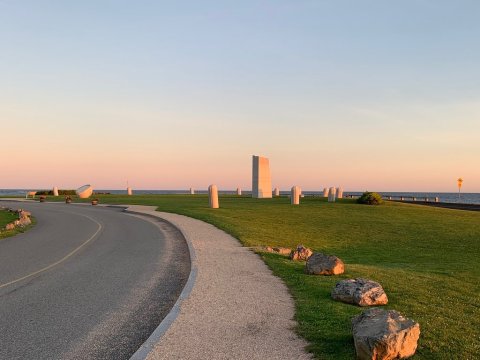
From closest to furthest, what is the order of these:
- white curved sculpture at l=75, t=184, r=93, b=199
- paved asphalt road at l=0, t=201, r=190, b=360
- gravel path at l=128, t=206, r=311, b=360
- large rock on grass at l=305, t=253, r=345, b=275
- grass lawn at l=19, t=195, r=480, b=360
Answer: gravel path at l=128, t=206, r=311, b=360, grass lawn at l=19, t=195, r=480, b=360, paved asphalt road at l=0, t=201, r=190, b=360, large rock on grass at l=305, t=253, r=345, b=275, white curved sculpture at l=75, t=184, r=93, b=199

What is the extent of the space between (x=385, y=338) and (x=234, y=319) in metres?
2.74

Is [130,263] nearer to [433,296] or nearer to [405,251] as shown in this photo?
[433,296]

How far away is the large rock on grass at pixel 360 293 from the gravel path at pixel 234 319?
104 centimetres

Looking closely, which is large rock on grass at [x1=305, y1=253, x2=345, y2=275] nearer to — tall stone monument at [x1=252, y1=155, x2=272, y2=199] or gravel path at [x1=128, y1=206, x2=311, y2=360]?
gravel path at [x1=128, y1=206, x2=311, y2=360]

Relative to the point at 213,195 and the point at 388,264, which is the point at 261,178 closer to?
the point at 213,195

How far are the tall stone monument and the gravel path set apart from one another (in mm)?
36844

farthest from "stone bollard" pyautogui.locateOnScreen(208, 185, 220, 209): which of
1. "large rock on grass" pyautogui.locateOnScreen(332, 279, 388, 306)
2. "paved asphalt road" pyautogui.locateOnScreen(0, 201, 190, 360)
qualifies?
"large rock on grass" pyautogui.locateOnScreen(332, 279, 388, 306)

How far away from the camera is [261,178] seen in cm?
4953

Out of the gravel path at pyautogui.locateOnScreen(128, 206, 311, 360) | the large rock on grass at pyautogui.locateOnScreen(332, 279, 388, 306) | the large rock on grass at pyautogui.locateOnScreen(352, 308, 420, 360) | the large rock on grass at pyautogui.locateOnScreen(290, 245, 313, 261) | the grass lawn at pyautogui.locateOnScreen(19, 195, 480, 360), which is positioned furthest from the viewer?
the large rock on grass at pyautogui.locateOnScreen(290, 245, 313, 261)

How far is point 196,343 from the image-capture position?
6203mm

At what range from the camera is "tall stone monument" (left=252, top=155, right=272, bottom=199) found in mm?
48906

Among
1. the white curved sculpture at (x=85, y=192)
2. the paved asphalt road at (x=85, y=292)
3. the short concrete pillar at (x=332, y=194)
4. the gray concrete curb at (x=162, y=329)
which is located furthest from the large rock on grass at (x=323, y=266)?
the white curved sculpture at (x=85, y=192)

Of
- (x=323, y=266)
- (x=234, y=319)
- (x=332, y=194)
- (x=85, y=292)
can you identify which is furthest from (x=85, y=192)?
(x=234, y=319)

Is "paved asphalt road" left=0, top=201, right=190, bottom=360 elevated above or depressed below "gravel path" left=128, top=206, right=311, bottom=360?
below
